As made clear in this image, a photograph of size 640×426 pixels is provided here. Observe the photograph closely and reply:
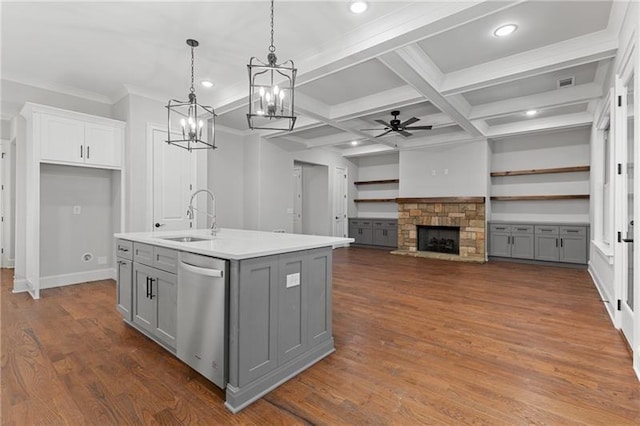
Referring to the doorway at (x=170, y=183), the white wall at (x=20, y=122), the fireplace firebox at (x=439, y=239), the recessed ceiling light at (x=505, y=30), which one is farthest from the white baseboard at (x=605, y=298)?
the white wall at (x=20, y=122)

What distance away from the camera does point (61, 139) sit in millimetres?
4266

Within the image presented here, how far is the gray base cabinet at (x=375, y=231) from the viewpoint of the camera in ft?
28.9

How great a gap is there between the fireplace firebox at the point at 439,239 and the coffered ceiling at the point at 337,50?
324cm

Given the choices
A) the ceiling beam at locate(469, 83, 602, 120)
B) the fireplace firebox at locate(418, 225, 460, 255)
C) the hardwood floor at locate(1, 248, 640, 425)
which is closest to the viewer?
the hardwood floor at locate(1, 248, 640, 425)

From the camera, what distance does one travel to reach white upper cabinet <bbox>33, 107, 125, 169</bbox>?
13.6 ft

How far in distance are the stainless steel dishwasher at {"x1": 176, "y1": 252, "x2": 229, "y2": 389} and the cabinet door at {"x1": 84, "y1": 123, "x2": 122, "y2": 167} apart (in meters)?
3.36

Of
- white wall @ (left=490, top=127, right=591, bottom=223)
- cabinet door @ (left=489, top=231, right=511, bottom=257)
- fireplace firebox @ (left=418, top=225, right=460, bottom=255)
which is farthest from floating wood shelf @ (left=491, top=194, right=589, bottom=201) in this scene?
fireplace firebox @ (left=418, top=225, right=460, bottom=255)

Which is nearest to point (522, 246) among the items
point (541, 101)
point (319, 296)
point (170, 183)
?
point (541, 101)

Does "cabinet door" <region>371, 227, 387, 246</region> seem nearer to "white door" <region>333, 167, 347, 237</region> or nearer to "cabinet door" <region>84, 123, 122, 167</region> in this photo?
"white door" <region>333, 167, 347, 237</region>

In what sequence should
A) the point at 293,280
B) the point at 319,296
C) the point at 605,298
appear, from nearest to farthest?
the point at 293,280, the point at 319,296, the point at 605,298

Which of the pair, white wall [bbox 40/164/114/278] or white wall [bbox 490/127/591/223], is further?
white wall [bbox 490/127/591/223]

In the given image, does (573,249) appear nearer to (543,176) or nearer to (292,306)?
(543,176)

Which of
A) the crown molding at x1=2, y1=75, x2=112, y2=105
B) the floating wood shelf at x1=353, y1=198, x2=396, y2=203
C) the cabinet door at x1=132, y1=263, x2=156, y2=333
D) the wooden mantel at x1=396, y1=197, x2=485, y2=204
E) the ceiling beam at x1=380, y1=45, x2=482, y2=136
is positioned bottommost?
the cabinet door at x1=132, y1=263, x2=156, y2=333

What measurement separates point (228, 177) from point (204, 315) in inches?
203
